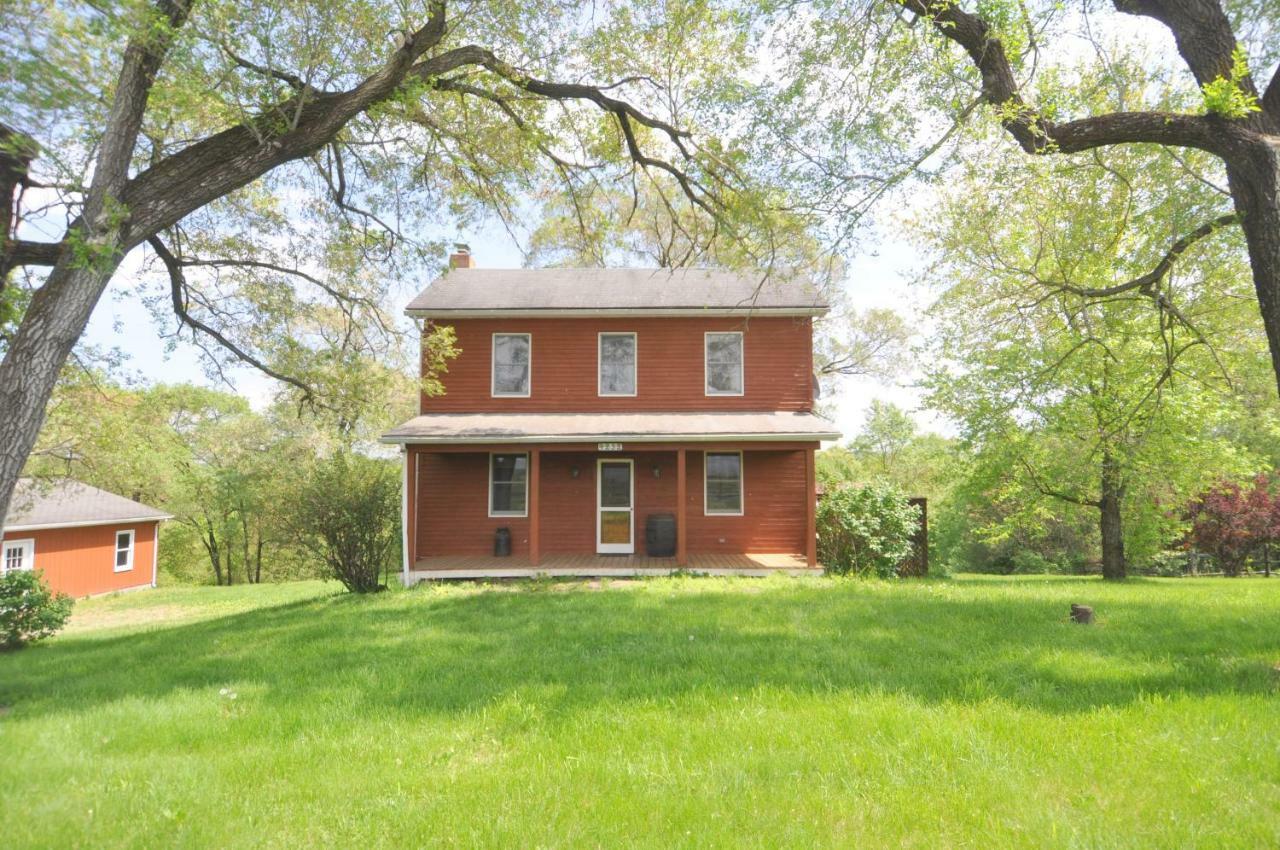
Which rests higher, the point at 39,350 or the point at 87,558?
the point at 39,350

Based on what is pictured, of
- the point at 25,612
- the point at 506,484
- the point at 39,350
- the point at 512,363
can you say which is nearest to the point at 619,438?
the point at 506,484

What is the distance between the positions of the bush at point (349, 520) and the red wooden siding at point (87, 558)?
1526cm

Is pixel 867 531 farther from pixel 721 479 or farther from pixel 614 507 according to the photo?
pixel 614 507

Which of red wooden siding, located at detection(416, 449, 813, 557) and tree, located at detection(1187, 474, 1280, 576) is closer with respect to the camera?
red wooden siding, located at detection(416, 449, 813, 557)

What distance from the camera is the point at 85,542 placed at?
20.6m

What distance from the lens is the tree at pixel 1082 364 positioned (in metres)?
9.33

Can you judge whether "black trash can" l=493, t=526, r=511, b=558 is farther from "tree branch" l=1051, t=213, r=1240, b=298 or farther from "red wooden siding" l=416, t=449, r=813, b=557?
"tree branch" l=1051, t=213, r=1240, b=298

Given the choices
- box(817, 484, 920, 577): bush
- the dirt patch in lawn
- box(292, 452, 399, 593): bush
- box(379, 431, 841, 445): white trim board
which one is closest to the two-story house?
box(817, 484, 920, 577): bush

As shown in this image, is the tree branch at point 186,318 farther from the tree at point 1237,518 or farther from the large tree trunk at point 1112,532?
the tree at point 1237,518

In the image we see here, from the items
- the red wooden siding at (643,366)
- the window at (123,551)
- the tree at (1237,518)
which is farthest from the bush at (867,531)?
the window at (123,551)

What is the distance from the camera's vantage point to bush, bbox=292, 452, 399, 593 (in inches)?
391

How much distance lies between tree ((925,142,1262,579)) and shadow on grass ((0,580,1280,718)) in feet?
16.1

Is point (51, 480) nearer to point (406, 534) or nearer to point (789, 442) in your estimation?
point (406, 534)

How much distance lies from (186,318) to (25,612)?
220 inches
